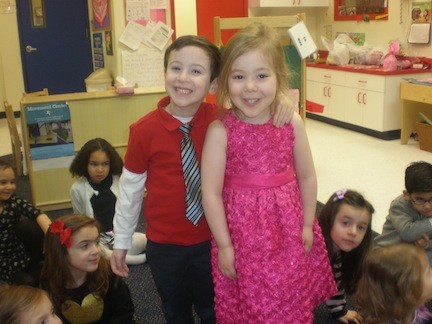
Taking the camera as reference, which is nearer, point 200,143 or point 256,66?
point 256,66

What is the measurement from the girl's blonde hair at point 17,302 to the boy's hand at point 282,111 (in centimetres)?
79

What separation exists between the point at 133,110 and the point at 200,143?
1.98 m

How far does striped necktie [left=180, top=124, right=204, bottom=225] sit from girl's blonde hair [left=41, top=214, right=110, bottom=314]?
1.91ft

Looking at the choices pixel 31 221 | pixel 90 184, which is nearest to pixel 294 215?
pixel 31 221

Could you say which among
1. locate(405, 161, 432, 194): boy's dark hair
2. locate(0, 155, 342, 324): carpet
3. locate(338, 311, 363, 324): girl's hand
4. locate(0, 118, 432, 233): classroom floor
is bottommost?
locate(0, 155, 342, 324): carpet

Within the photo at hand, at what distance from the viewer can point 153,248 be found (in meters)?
1.52

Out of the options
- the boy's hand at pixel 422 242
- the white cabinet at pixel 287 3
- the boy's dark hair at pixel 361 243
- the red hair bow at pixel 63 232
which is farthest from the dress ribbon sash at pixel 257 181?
the white cabinet at pixel 287 3

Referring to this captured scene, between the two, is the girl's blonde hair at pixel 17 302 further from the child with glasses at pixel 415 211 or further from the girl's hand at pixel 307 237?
the child with glasses at pixel 415 211

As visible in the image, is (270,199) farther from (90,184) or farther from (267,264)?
(90,184)

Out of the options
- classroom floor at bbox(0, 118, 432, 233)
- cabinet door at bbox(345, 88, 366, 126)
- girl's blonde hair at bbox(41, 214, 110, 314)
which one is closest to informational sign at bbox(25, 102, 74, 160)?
girl's blonde hair at bbox(41, 214, 110, 314)

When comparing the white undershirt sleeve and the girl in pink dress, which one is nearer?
the girl in pink dress

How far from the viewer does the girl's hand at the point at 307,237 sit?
4.76 feet

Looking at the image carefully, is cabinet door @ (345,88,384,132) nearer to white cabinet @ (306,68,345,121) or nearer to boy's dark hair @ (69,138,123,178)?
white cabinet @ (306,68,345,121)

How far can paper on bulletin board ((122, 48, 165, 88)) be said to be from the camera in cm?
383
